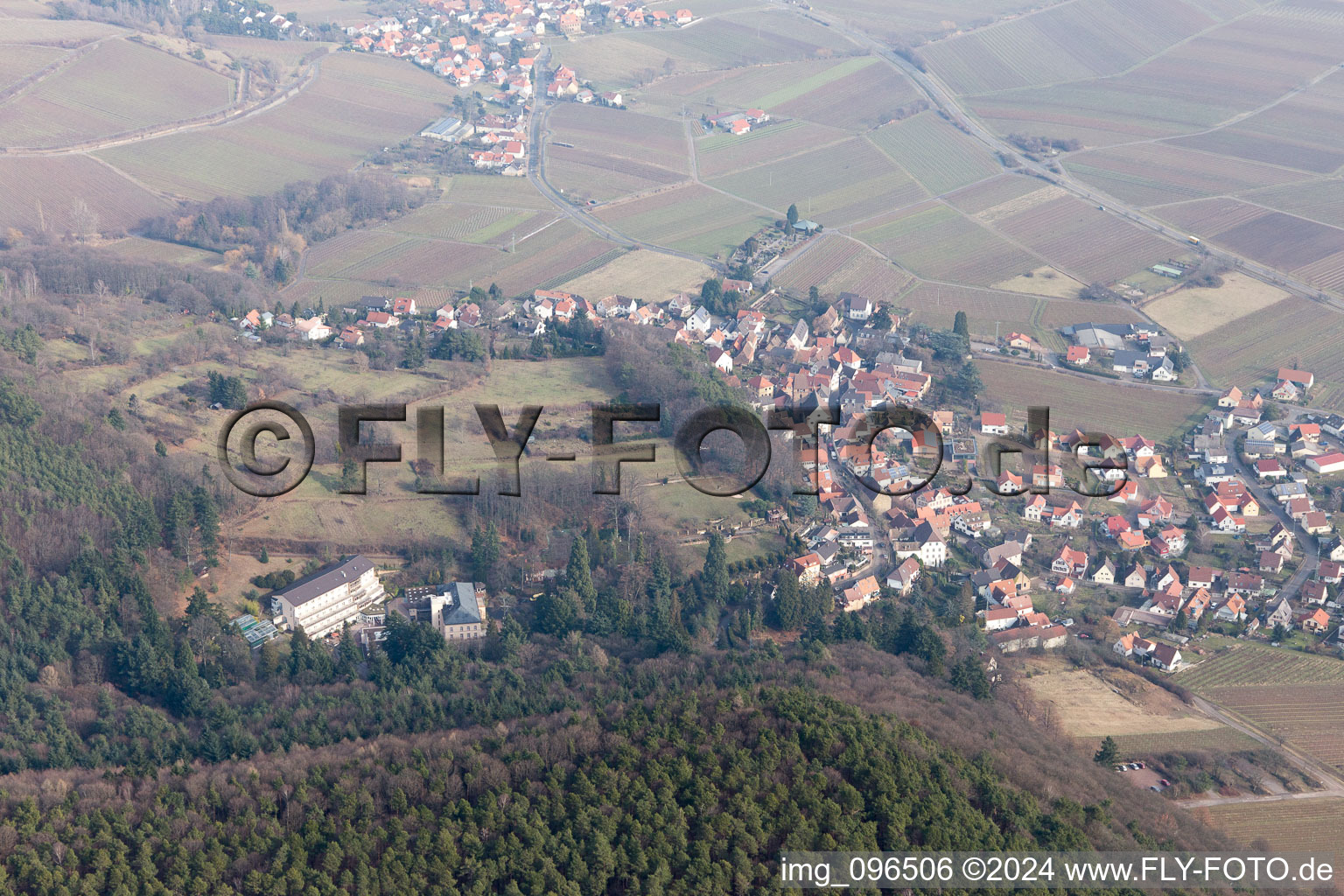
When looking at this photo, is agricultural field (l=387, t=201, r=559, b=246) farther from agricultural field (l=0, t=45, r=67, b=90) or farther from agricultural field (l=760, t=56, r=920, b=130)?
agricultural field (l=0, t=45, r=67, b=90)

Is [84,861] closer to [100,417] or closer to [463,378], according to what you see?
[100,417]

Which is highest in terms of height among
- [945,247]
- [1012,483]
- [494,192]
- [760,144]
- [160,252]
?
[760,144]

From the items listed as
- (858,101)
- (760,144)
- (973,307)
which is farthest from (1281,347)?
(858,101)

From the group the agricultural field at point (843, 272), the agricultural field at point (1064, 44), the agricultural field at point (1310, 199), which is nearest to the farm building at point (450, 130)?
the agricultural field at point (843, 272)

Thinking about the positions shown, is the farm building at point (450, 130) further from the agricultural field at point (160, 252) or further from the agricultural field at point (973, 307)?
the agricultural field at point (973, 307)

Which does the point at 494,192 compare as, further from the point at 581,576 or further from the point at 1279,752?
the point at 1279,752
